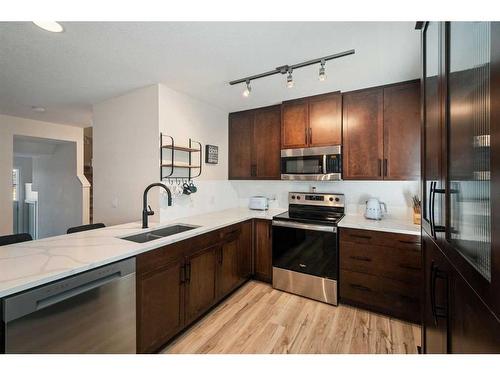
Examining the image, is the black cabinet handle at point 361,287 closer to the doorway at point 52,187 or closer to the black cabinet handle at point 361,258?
the black cabinet handle at point 361,258

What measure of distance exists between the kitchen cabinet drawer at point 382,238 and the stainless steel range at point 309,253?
0.14 meters

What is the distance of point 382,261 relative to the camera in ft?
6.81

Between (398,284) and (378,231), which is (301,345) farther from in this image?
(378,231)

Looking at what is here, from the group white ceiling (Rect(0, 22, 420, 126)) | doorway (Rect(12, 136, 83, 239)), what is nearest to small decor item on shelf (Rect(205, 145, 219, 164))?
white ceiling (Rect(0, 22, 420, 126))

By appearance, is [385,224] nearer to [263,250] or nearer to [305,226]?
[305,226]

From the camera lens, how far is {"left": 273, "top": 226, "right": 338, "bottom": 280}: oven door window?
228 cm

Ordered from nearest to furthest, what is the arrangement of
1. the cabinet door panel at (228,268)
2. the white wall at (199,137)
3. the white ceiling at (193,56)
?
1. the white ceiling at (193,56)
2. the cabinet door panel at (228,268)
3. the white wall at (199,137)

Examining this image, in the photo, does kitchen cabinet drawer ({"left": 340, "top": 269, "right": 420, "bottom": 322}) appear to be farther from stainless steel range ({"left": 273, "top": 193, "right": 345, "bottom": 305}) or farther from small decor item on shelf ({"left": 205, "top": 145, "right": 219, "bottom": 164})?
small decor item on shelf ({"left": 205, "top": 145, "right": 219, "bottom": 164})

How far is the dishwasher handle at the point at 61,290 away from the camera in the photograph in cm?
94

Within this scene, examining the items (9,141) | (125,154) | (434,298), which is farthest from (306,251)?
(9,141)

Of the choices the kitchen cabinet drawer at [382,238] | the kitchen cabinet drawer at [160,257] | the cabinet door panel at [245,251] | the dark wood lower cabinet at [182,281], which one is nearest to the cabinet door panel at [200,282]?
the dark wood lower cabinet at [182,281]

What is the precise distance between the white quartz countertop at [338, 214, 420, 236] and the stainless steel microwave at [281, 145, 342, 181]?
504 millimetres

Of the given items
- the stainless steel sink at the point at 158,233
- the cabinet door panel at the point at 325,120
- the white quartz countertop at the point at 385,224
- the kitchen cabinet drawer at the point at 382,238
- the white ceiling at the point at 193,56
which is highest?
the white ceiling at the point at 193,56
